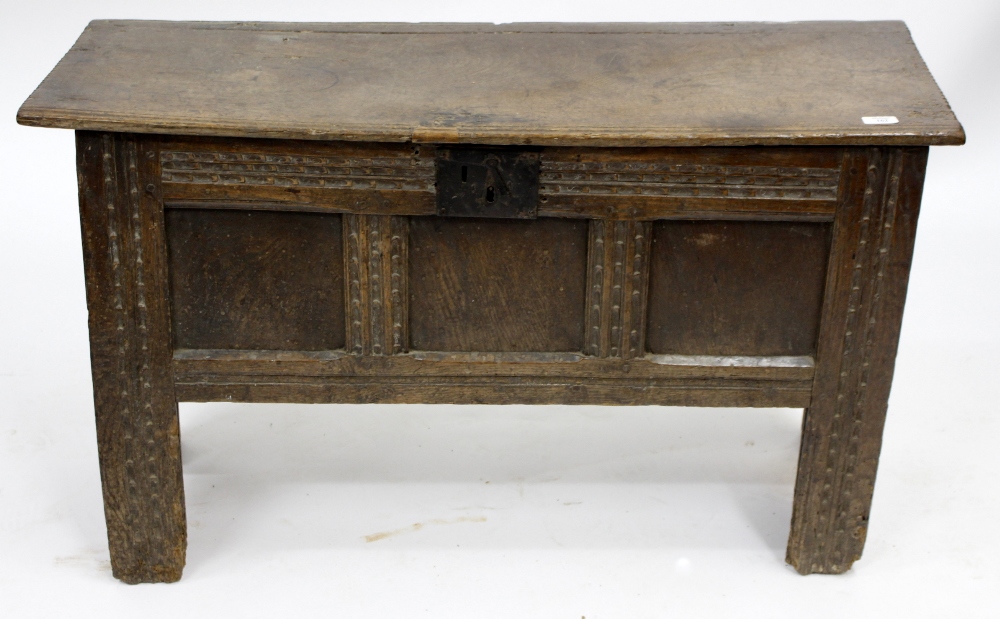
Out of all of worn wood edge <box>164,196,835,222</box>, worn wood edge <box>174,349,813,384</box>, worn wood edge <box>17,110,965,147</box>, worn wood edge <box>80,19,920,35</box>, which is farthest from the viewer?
worn wood edge <box>80,19,920,35</box>

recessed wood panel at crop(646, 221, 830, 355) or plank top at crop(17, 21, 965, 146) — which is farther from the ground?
plank top at crop(17, 21, 965, 146)

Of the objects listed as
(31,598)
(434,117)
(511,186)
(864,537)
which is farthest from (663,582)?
(31,598)

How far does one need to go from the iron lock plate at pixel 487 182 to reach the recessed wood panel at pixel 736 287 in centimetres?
33

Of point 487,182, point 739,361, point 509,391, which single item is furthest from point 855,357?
point 487,182

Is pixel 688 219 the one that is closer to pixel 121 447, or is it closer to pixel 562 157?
pixel 562 157

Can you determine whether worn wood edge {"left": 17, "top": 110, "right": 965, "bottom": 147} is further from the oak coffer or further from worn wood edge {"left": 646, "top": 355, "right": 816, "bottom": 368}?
worn wood edge {"left": 646, "top": 355, "right": 816, "bottom": 368}

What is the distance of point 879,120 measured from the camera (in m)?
2.70

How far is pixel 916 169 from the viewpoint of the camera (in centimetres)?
273

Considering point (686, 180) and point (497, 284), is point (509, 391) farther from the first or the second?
point (686, 180)

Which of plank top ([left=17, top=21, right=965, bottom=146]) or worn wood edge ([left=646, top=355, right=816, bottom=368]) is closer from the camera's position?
plank top ([left=17, top=21, right=965, bottom=146])

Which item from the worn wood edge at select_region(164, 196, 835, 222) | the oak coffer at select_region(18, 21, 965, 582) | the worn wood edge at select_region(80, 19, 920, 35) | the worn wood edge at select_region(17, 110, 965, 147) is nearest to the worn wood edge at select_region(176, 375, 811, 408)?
the oak coffer at select_region(18, 21, 965, 582)

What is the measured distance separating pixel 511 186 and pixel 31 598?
1530mm

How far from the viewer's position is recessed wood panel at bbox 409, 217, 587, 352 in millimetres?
2842

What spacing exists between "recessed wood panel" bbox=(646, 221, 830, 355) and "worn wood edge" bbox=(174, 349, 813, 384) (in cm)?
4
